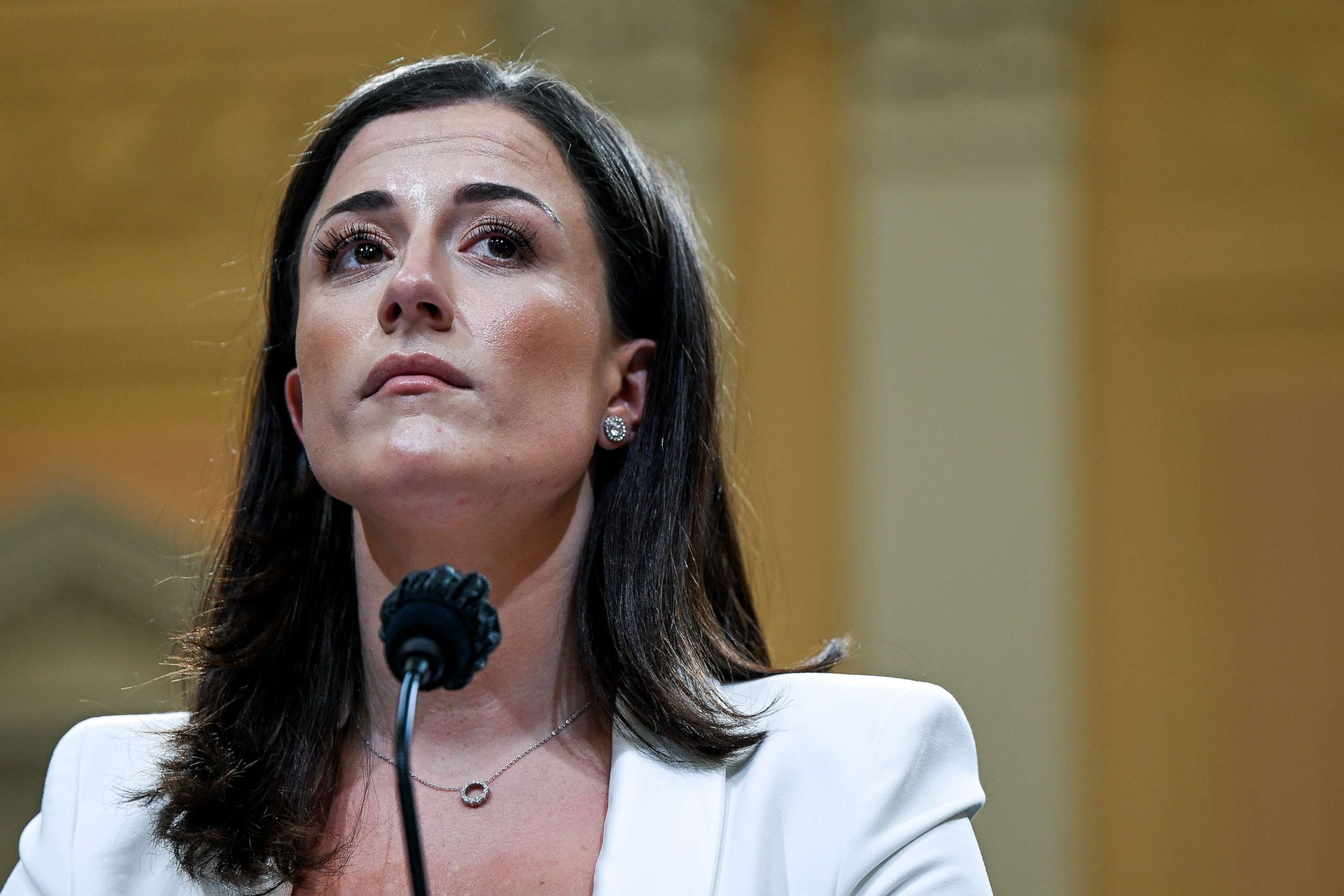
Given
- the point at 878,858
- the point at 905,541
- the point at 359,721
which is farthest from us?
the point at 905,541

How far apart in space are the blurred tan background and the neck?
6.66 feet

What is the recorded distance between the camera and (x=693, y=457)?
2.29m

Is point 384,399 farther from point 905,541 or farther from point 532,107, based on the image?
point 905,541

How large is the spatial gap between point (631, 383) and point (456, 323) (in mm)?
393

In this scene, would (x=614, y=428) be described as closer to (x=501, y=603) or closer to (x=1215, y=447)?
(x=501, y=603)

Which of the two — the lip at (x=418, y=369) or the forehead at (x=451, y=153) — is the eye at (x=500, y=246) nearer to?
the forehead at (x=451, y=153)

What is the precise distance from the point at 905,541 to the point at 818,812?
258 centimetres

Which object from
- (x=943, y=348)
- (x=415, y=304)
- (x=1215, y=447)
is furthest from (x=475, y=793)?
(x=1215, y=447)

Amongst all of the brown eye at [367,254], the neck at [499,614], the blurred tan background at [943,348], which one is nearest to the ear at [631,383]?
the neck at [499,614]

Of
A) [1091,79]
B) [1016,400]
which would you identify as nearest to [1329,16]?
[1091,79]

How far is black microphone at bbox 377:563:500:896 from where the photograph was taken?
1438mm

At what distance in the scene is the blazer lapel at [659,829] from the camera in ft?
5.89

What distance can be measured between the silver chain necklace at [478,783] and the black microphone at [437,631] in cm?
59

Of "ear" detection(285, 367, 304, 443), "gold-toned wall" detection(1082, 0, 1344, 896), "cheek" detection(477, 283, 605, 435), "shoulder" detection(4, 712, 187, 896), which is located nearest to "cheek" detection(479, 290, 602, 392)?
"cheek" detection(477, 283, 605, 435)
